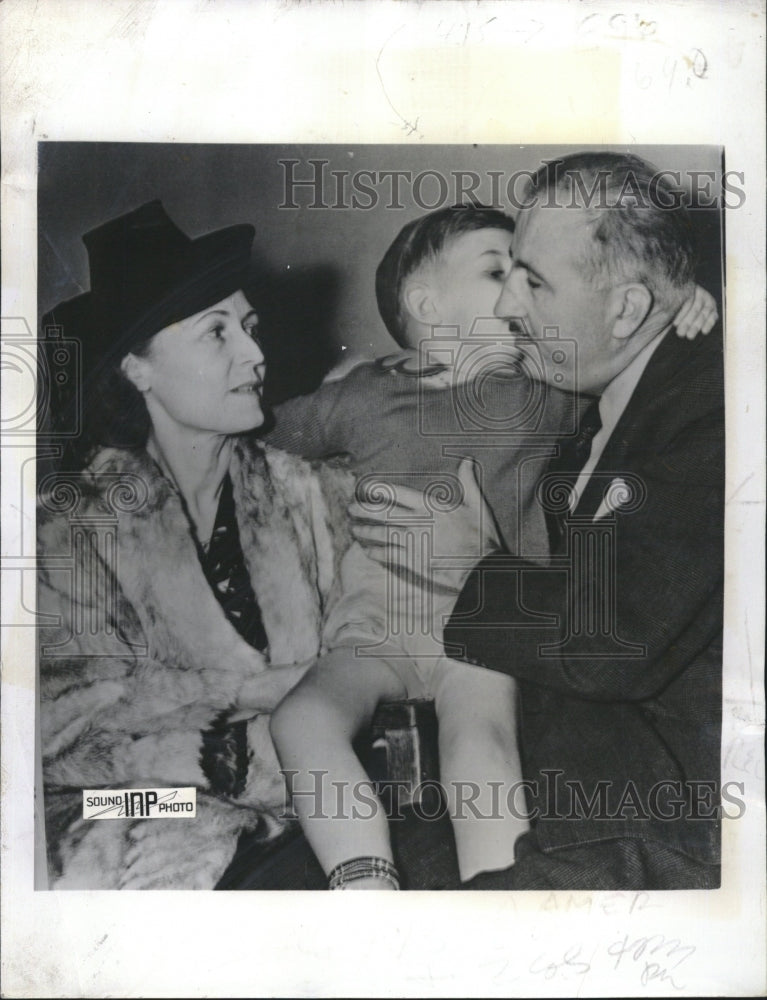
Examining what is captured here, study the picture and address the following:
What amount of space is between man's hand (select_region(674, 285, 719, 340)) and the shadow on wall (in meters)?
0.72

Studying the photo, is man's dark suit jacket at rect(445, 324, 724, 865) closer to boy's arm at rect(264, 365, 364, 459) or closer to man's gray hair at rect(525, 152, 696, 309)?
man's gray hair at rect(525, 152, 696, 309)

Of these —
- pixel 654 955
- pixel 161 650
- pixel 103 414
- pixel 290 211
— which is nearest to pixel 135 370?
pixel 103 414

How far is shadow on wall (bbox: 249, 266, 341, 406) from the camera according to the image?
171 cm

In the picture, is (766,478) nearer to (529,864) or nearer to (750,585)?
(750,585)

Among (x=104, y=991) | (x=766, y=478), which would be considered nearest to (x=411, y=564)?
(x=766, y=478)

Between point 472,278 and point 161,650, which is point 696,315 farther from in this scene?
point 161,650

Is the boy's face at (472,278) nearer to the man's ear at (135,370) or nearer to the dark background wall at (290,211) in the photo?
the dark background wall at (290,211)

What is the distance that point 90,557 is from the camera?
1.72 m

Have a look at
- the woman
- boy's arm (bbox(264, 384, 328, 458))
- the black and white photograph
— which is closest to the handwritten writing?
the black and white photograph

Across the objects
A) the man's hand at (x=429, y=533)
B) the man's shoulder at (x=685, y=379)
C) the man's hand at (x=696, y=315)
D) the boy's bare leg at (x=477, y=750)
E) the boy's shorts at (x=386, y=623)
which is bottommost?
the boy's bare leg at (x=477, y=750)

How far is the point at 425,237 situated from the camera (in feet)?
5.63

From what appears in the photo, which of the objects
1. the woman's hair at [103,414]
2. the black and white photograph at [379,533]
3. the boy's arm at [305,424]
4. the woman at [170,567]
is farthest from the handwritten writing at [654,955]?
the woman's hair at [103,414]

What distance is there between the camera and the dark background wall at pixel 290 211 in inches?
67.4

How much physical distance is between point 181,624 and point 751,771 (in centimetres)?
124
